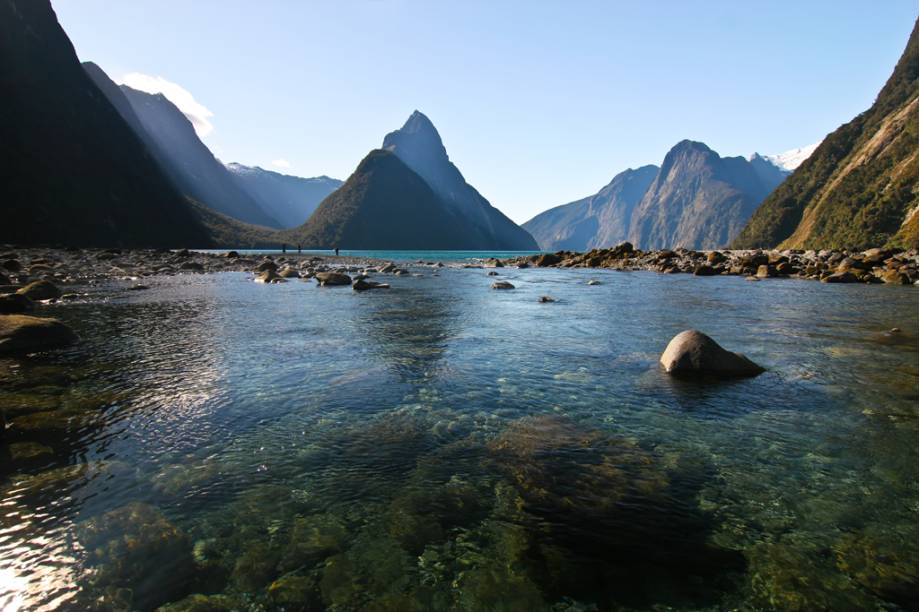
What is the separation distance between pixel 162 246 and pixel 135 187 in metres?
20.6

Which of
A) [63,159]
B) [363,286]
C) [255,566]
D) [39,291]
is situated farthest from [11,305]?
[63,159]

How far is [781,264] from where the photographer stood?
5216 cm

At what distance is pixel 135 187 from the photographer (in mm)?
131000

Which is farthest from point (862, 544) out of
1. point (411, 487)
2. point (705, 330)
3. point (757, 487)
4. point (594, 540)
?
point (705, 330)

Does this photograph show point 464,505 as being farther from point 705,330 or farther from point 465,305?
point 465,305

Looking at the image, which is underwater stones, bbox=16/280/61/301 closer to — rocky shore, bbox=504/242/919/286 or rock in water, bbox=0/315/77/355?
rock in water, bbox=0/315/77/355

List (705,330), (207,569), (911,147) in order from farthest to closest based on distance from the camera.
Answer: (911,147)
(705,330)
(207,569)

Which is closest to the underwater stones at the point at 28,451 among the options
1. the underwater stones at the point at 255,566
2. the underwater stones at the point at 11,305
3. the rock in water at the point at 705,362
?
the underwater stones at the point at 255,566

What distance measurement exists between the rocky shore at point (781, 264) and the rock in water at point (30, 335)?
55236mm

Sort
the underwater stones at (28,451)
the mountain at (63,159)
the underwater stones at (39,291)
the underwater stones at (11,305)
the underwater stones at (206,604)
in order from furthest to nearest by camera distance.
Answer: the mountain at (63,159) < the underwater stones at (39,291) < the underwater stones at (11,305) < the underwater stones at (28,451) < the underwater stones at (206,604)

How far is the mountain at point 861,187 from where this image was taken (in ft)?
282

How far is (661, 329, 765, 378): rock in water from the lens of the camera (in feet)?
40.5

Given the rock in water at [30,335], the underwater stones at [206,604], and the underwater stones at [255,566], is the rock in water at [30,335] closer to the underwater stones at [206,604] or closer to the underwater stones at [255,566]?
the underwater stones at [255,566]

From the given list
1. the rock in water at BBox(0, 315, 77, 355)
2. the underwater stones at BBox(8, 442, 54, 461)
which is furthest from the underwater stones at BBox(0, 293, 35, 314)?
the underwater stones at BBox(8, 442, 54, 461)
